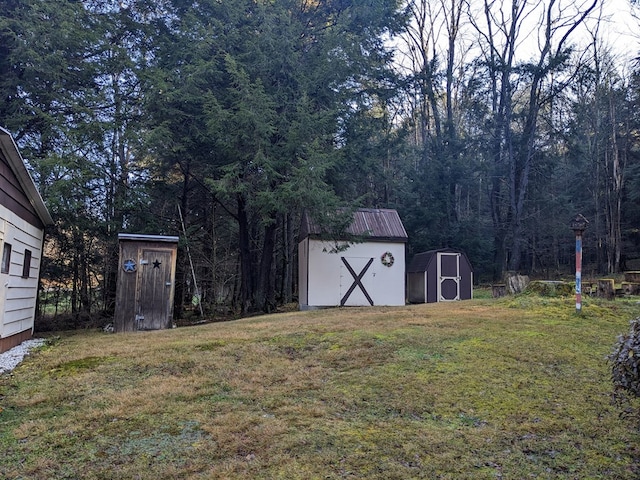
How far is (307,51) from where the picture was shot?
13938 millimetres

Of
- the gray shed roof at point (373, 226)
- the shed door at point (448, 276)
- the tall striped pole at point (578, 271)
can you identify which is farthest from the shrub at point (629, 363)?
the shed door at point (448, 276)

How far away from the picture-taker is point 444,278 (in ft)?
52.3

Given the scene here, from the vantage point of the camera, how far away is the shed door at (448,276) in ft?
52.2

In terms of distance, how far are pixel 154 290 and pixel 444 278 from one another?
10.4 meters

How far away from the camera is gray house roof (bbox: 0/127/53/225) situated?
19.4 ft

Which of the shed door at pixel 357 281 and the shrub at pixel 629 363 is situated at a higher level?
the shed door at pixel 357 281

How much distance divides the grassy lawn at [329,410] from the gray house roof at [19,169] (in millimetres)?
2830

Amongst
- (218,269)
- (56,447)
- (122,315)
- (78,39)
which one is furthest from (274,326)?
(78,39)

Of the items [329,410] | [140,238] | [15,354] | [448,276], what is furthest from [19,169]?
[448,276]

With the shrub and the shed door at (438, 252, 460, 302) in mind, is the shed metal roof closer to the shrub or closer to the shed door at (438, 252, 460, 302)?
the shrub

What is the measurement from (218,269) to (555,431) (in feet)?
41.3

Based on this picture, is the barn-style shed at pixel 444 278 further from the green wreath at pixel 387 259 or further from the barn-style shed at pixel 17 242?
the barn-style shed at pixel 17 242

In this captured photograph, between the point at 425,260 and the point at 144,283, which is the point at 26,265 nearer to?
the point at 144,283

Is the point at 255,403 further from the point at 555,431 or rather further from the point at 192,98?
the point at 192,98
